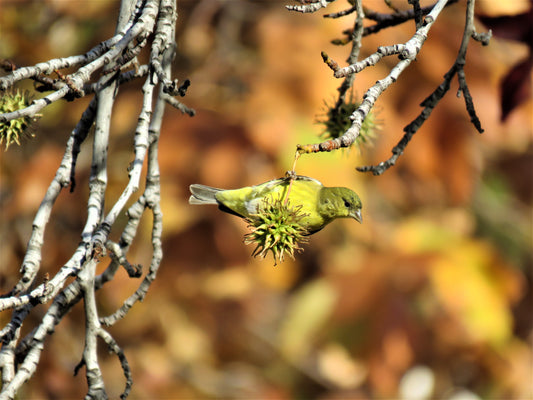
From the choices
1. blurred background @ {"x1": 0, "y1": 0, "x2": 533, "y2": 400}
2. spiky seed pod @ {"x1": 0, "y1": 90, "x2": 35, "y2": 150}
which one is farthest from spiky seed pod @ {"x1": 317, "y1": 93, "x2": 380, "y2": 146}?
blurred background @ {"x1": 0, "y1": 0, "x2": 533, "y2": 400}

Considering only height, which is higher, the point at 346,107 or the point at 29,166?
the point at 29,166

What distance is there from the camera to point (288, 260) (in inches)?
193

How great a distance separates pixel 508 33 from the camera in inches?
68.4

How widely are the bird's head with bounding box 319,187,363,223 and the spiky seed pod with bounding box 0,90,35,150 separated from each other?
0.78 metres

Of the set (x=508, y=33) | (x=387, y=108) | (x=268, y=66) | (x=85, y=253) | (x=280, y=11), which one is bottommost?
(x=85, y=253)

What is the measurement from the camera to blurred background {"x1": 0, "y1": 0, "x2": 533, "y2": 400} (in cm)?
330

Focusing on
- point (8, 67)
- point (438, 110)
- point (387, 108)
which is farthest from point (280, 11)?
point (8, 67)

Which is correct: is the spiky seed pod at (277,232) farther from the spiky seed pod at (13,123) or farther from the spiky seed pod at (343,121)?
the spiky seed pod at (13,123)

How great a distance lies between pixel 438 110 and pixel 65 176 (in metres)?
2.59

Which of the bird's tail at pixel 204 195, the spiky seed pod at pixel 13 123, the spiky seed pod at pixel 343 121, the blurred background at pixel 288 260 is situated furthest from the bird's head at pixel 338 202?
the blurred background at pixel 288 260

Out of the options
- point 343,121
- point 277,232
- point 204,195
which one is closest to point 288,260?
point 204,195

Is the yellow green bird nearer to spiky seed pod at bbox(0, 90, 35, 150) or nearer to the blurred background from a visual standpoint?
spiky seed pod at bbox(0, 90, 35, 150)

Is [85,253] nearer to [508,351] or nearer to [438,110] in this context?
[438,110]

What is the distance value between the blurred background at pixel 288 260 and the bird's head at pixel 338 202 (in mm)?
1051
